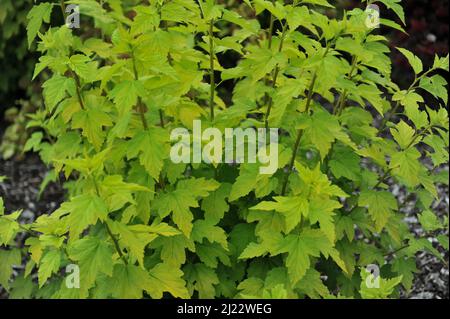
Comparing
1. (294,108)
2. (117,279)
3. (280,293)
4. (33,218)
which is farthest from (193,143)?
(33,218)

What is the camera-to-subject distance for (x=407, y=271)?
9.97ft

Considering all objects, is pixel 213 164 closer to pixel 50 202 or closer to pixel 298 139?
pixel 298 139

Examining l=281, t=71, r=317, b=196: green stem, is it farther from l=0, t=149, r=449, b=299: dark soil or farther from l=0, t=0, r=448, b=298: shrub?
l=0, t=149, r=449, b=299: dark soil

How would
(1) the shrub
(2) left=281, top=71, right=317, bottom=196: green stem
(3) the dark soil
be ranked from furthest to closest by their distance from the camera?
(3) the dark soil, (2) left=281, top=71, right=317, bottom=196: green stem, (1) the shrub

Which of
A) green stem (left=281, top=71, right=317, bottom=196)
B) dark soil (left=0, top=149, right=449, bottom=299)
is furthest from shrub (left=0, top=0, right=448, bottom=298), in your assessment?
dark soil (left=0, top=149, right=449, bottom=299)

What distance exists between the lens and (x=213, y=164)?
256 centimetres

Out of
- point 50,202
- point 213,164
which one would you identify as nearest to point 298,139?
point 213,164

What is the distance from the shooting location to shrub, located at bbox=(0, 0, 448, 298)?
2.14 m

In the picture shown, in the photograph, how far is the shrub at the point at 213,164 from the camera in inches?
84.2

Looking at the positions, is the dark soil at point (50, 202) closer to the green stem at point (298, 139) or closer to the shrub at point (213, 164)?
the shrub at point (213, 164)

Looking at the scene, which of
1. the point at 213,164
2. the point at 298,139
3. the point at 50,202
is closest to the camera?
the point at 298,139
